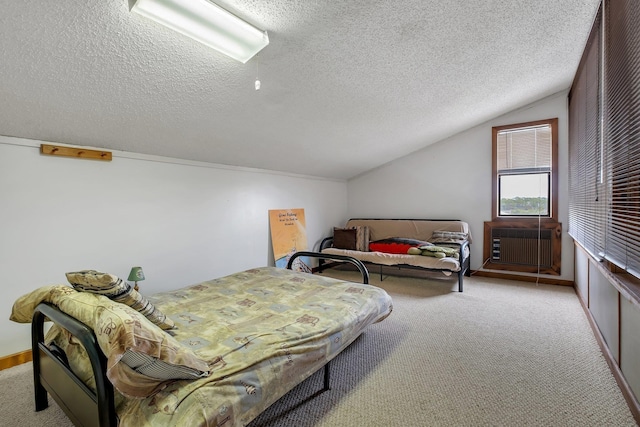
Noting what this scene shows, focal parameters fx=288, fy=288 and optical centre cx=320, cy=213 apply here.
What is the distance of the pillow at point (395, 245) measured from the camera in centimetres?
449

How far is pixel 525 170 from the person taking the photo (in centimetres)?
434

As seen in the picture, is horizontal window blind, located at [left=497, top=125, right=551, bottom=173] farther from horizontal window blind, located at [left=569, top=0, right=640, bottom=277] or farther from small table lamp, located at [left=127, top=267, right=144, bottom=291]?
small table lamp, located at [left=127, top=267, right=144, bottom=291]

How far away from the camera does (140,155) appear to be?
9.25ft

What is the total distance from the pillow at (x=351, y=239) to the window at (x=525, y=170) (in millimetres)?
2089

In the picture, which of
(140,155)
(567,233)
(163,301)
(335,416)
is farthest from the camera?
(567,233)

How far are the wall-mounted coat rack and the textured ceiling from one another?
0.07 meters

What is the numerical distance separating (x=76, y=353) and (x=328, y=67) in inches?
93.6

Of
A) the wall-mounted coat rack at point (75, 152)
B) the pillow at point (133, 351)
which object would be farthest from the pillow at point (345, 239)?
the pillow at point (133, 351)

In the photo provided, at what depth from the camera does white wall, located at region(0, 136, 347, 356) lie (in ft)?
7.04

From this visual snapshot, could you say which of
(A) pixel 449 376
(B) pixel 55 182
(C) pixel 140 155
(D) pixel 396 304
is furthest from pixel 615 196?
(B) pixel 55 182

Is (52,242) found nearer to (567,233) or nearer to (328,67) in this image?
(328,67)

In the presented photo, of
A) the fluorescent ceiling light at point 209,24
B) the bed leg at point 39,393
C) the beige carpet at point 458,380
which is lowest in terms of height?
the beige carpet at point 458,380

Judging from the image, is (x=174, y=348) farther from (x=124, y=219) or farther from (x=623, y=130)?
(x=623, y=130)

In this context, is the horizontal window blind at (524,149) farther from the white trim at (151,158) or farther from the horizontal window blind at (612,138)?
the white trim at (151,158)
